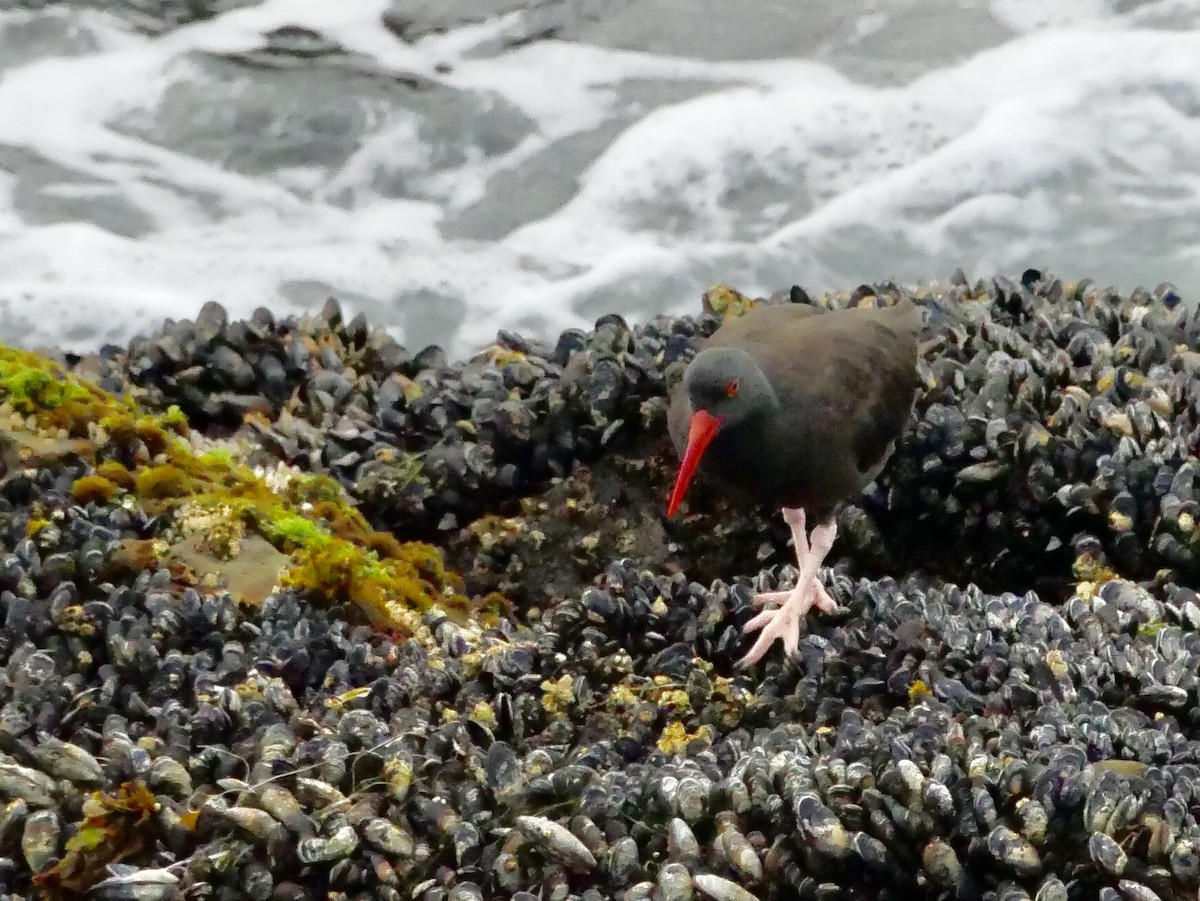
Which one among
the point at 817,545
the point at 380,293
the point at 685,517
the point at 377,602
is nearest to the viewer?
the point at 377,602

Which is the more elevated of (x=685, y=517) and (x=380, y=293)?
(x=685, y=517)

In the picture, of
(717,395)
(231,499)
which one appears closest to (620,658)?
(717,395)

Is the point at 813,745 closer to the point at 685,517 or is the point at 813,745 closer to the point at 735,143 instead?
the point at 685,517

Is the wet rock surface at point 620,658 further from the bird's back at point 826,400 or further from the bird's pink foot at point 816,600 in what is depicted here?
the bird's back at point 826,400

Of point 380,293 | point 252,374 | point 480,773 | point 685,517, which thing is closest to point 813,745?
point 480,773

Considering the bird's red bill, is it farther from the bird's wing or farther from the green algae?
the green algae

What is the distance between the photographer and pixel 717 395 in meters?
3.85

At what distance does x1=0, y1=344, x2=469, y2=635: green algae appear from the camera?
12.2ft

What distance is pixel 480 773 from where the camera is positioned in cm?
285

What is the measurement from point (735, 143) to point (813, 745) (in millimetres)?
6899

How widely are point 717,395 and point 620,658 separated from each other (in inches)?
35.8

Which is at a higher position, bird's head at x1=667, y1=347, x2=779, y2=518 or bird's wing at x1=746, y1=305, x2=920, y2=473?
bird's head at x1=667, y1=347, x2=779, y2=518

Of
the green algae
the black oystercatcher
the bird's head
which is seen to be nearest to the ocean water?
the green algae

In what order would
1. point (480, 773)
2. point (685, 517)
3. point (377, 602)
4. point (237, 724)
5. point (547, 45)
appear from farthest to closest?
point (547, 45)
point (685, 517)
point (377, 602)
point (237, 724)
point (480, 773)
